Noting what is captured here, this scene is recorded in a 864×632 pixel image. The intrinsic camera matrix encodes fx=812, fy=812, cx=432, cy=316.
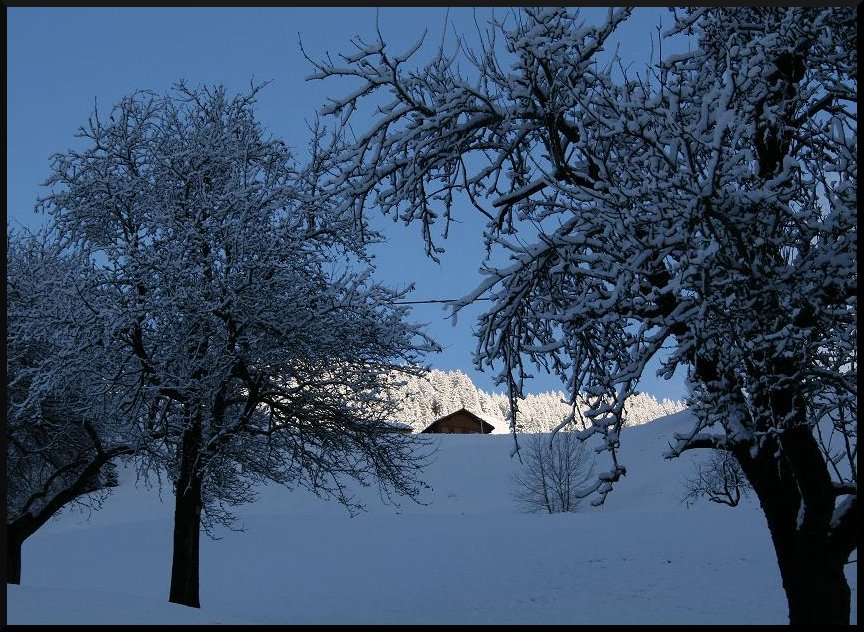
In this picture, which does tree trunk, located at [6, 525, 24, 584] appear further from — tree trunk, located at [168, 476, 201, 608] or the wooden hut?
the wooden hut

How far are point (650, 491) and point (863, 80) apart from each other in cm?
4513

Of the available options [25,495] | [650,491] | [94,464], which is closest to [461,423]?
[650,491]

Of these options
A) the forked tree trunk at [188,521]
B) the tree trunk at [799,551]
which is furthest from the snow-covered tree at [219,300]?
the tree trunk at [799,551]

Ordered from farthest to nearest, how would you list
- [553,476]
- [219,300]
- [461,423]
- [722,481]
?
[461,423]
[553,476]
[722,481]
[219,300]

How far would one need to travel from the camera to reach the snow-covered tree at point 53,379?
11.5 meters

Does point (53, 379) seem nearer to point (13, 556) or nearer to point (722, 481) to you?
point (13, 556)

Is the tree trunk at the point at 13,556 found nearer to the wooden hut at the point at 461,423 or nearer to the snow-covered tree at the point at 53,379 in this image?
the snow-covered tree at the point at 53,379

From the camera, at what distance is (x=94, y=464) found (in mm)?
13781

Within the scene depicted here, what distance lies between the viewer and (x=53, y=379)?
37.3 feet

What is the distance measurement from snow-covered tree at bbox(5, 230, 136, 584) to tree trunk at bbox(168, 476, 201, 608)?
153 cm

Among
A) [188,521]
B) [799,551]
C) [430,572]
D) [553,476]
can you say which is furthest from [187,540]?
[553,476]

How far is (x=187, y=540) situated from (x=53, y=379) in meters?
3.12

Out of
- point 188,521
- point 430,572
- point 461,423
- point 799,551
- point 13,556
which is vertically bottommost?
point 430,572

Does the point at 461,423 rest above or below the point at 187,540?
above
